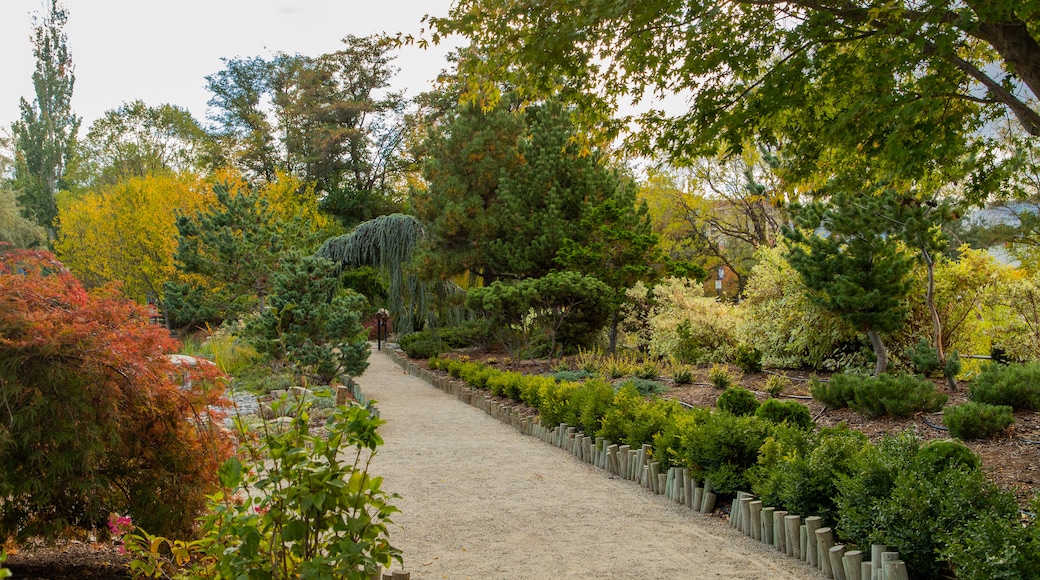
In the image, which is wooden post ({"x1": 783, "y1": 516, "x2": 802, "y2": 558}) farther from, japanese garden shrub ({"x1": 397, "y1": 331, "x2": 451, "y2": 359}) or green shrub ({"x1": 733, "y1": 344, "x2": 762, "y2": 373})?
japanese garden shrub ({"x1": 397, "y1": 331, "x2": 451, "y2": 359})

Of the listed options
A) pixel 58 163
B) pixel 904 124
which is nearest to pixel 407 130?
pixel 58 163

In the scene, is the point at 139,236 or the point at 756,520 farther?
the point at 139,236

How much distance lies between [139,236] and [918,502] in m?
22.6

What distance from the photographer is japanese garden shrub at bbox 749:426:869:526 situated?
12.4 ft

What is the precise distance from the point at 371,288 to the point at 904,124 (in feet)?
77.1

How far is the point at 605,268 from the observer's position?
13.9 meters

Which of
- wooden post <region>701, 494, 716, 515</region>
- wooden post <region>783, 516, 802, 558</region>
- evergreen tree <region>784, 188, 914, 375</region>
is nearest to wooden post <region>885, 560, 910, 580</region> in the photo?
wooden post <region>783, 516, 802, 558</region>

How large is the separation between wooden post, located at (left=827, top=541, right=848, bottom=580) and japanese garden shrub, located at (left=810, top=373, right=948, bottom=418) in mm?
3108

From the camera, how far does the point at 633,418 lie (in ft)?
20.2

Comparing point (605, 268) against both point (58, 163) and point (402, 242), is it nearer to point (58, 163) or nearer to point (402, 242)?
point (402, 242)

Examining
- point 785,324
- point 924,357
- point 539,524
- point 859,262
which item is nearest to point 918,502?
point 539,524

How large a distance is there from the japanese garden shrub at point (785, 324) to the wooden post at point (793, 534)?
572cm

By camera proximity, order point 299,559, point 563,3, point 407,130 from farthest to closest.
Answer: point 407,130 < point 563,3 < point 299,559

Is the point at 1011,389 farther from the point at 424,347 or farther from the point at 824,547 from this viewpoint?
the point at 424,347
